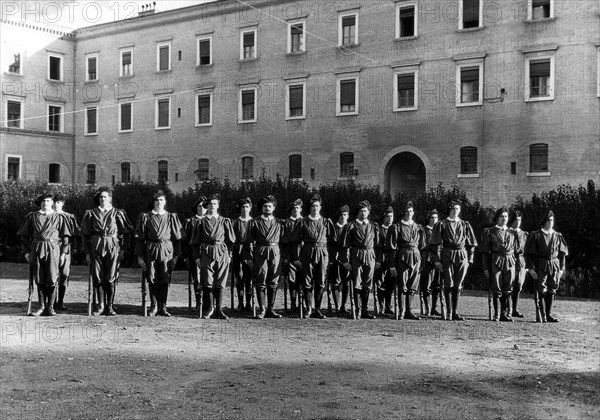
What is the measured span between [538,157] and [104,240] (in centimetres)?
2672

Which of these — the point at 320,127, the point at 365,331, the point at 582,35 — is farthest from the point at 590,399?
the point at 320,127

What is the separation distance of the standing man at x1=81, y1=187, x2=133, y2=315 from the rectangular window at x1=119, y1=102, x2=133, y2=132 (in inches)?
1459

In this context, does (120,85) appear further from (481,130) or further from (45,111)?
(481,130)

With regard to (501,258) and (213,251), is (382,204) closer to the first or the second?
(501,258)

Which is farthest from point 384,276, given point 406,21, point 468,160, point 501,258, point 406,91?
point 406,21

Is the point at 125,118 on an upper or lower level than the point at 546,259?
upper

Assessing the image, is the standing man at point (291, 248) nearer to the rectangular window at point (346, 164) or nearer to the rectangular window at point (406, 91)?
the rectangular window at point (406, 91)

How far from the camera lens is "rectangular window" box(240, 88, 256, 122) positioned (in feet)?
146

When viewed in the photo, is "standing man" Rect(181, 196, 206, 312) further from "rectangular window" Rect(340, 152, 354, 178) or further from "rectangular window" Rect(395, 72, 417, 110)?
"rectangular window" Rect(340, 152, 354, 178)

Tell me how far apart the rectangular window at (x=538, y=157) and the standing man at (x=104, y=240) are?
2608 centimetres

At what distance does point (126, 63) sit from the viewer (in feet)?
165

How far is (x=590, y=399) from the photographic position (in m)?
8.10

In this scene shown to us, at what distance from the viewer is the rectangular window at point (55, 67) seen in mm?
52003

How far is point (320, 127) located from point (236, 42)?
8.34 m
